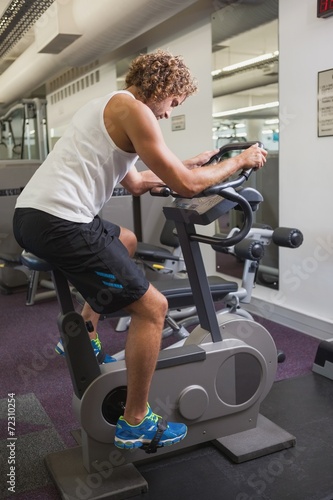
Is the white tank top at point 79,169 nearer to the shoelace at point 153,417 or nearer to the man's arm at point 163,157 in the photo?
the man's arm at point 163,157

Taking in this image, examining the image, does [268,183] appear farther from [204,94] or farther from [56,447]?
[56,447]

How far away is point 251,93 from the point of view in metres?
4.86

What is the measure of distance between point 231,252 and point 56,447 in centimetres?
157

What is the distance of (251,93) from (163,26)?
1.29 m

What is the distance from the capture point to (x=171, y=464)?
7.20ft

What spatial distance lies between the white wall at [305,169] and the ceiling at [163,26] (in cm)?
23

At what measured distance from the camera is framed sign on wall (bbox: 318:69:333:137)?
346cm

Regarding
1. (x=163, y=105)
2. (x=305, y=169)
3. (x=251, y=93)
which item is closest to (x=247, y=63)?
(x=251, y=93)

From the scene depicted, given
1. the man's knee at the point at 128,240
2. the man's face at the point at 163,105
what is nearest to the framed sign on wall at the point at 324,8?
the man's face at the point at 163,105

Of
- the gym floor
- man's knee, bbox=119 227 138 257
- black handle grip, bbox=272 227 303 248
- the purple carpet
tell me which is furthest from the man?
black handle grip, bbox=272 227 303 248

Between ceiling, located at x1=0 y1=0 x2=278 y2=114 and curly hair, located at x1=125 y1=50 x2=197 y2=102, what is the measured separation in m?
2.17

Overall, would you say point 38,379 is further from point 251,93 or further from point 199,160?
point 251,93

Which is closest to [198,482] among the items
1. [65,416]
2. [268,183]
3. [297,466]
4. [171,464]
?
[171,464]

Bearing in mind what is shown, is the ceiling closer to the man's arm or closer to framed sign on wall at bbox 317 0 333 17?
framed sign on wall at bbox 317 0 333 17
